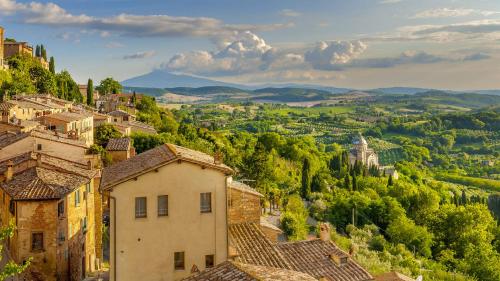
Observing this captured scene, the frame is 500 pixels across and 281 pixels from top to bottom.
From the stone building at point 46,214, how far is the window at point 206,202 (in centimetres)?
1115

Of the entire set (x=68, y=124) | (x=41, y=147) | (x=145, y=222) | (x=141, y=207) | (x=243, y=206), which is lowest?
(x=243, y=206)

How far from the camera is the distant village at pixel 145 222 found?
21.4 meters

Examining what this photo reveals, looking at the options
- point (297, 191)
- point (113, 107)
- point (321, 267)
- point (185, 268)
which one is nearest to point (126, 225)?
point (185, 268)

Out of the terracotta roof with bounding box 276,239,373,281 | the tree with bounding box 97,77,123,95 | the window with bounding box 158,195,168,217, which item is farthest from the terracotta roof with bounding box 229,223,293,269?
the tree with bounding box 97,77,123,95

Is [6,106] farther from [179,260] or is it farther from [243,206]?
[179,260]

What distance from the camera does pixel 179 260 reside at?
2188 centimetres

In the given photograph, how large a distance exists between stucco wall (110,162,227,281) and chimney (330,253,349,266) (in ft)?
23.5

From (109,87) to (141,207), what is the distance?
109269 mm

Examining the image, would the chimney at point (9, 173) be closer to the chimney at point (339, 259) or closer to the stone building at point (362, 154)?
the chimney at point (339, 259)

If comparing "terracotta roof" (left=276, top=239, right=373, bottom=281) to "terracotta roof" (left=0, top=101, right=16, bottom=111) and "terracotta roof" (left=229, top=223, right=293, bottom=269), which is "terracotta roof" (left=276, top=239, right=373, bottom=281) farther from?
"terracotta roof" (left=0, top=101, right=16, bottom=111)

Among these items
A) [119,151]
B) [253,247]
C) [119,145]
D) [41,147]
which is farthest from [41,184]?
[119,145]

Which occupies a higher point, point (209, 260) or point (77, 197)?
point (77, 197)

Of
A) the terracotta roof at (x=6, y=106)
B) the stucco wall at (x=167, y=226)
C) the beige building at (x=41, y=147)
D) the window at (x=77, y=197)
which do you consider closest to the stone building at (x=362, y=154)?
the terracotta roof at (x=6, y=106)

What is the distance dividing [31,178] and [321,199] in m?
53.6
